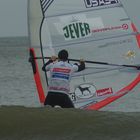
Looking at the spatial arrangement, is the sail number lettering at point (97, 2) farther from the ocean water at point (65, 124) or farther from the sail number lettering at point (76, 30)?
the ocean water at point (65, 124)

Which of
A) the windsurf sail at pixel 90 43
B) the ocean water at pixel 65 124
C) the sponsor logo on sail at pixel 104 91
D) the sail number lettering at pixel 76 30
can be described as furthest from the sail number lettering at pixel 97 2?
the ocean water at pixel 65 124

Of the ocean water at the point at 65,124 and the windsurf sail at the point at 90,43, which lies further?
the windsurf sail at the point at 90,43

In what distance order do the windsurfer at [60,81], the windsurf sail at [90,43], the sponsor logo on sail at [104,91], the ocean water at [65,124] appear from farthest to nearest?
the sponsor logo on sail at [104,91] < the windsurf sail at [90,43] < the windsurfer at [60,81] < the ocean water at [65,124]

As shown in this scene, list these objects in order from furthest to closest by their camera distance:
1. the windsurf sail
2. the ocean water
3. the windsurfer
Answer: the windsurf sail, the windsurfer, the ocean water

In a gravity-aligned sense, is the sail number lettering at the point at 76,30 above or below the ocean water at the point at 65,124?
above

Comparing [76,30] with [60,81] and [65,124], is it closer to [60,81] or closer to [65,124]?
[60,81]

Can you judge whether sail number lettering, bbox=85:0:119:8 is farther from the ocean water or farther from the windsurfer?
the ocean water

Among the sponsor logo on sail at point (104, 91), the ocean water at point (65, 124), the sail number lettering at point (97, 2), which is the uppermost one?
the sail number lettering at point (97, 2)

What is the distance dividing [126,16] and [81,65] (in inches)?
69.4

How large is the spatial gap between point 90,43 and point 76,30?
0.36m

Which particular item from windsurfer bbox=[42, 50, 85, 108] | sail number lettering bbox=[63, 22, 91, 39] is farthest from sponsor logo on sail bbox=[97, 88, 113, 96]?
windsurfer bbox=[42, 50, 85, 108]

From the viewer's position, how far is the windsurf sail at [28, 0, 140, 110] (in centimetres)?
1058

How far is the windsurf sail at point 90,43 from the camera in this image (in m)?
10.6

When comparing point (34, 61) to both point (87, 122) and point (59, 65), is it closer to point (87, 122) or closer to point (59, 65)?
point (59, 65)
